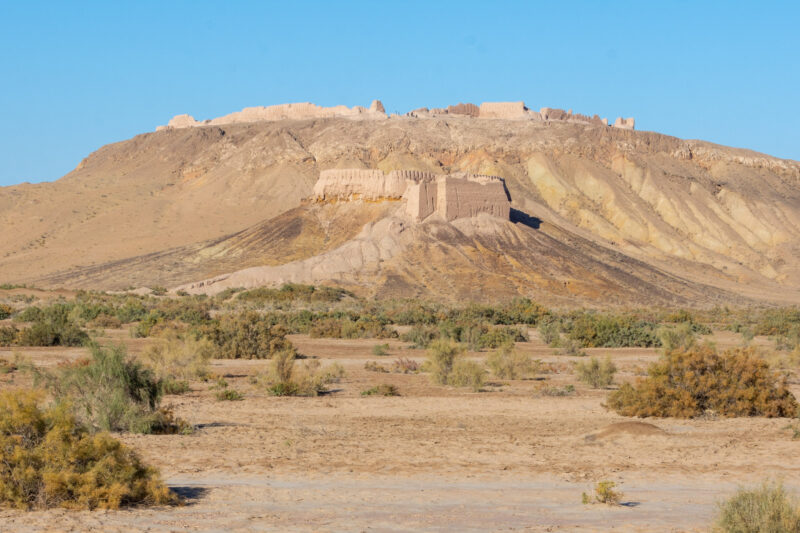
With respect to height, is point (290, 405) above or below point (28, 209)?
below

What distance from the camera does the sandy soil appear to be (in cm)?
877

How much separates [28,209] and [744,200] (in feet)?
242

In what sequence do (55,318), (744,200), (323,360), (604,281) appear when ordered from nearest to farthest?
(323,360), (55,318), (604,281), (744,200)

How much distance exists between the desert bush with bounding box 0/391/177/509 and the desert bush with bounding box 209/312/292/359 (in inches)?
667

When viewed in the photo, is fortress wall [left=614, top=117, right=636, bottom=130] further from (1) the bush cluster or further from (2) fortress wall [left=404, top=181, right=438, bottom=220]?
(1) the bush cluster

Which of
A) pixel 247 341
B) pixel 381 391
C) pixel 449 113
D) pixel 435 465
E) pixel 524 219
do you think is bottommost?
pixel 435 465

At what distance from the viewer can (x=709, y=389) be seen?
1611 cm

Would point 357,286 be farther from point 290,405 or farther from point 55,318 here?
point 290,405

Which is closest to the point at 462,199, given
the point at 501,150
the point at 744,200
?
the point at 501,150

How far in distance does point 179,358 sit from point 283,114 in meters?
110

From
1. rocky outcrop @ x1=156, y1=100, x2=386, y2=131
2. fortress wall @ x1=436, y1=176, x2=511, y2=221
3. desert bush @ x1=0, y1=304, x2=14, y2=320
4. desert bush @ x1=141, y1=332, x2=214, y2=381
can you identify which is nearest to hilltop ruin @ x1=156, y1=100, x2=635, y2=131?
rocky outcrop @ x1=156, y1=100, x2=386, y2=131

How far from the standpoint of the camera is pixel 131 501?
8.93m

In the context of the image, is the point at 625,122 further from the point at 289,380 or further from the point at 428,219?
the point at 289,380

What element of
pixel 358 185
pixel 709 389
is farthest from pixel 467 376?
pixel 358 185
